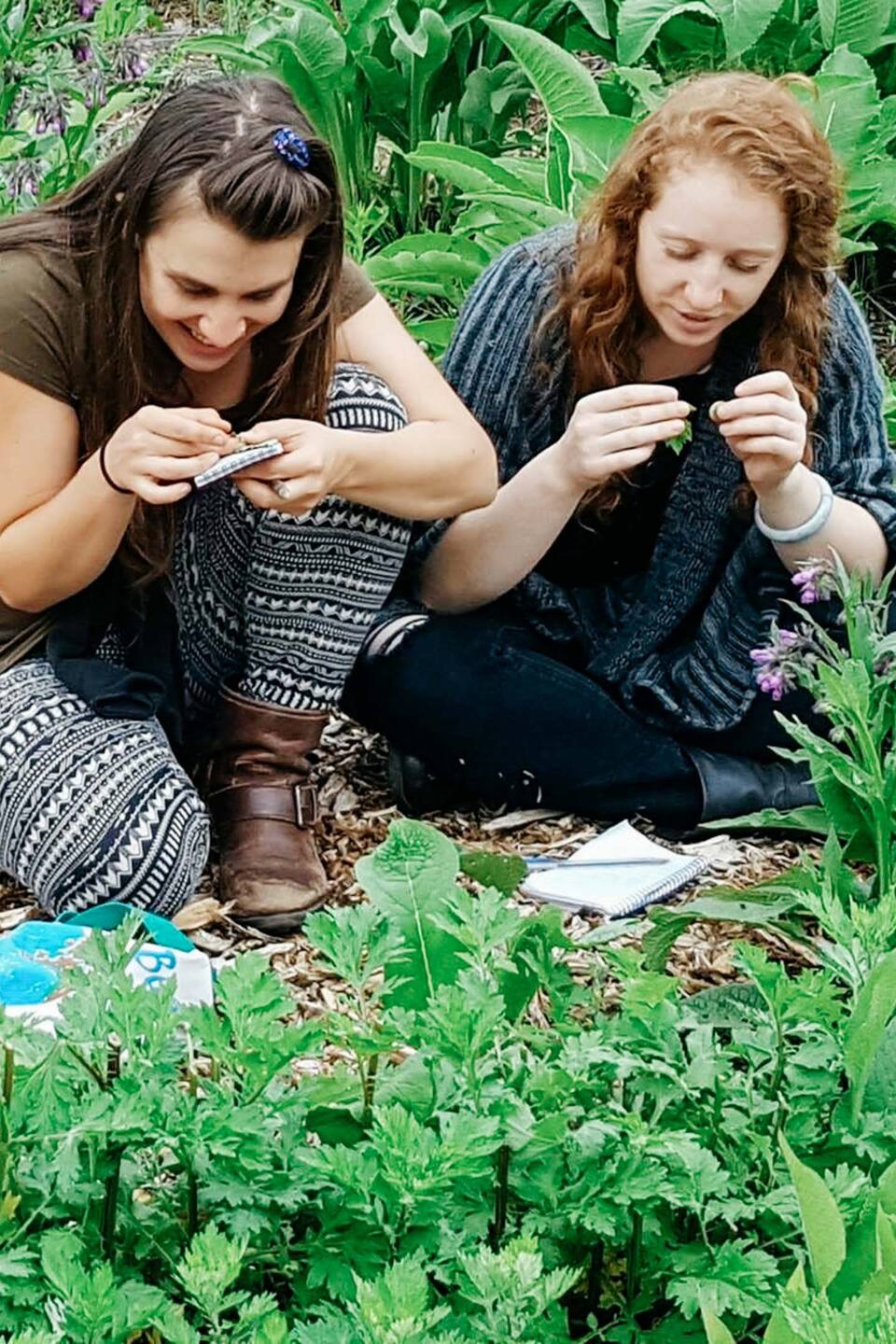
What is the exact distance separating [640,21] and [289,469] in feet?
8.07

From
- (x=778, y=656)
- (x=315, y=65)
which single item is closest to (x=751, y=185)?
(x=778, y=656)

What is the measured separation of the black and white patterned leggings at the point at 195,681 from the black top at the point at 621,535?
A: 324mm

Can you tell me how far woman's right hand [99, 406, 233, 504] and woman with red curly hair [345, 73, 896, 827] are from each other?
0.52m

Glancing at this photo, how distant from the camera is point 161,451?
81.4 inches

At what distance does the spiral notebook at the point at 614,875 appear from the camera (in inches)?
94.2

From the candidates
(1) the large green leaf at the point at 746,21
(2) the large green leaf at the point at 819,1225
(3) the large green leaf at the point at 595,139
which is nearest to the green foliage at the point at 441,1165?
(2) the large green leaf at the point at 819,1225

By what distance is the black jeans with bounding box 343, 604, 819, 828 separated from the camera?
101 inches

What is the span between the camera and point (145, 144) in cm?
210

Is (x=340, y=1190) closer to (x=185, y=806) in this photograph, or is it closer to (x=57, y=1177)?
(x=57, y=1177)

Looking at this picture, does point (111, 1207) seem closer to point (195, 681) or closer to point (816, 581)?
point (816, 581)

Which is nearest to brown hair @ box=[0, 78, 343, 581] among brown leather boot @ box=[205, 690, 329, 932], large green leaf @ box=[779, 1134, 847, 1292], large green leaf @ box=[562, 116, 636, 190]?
brown leather boot @ box=[205, 690, 329, 932]

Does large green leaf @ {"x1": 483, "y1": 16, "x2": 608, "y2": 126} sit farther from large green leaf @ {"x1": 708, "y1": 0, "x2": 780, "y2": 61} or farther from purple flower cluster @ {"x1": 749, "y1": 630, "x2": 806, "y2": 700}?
purple flower cluster @ {"x1": 749, "y1": 630, "x2": 806, "y2": 700}

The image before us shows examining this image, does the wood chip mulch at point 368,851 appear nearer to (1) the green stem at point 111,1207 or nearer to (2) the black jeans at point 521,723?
(2) the black jeans at point 521,723

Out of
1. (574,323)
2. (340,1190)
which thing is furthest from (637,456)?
(340,1190)
